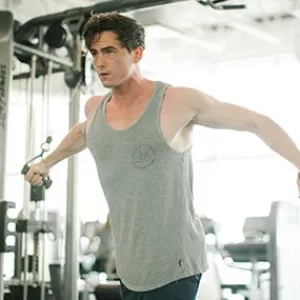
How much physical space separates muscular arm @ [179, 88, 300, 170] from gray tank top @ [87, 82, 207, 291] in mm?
111

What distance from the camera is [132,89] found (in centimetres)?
212

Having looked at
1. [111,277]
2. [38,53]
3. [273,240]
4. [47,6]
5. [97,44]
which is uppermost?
[47,6]

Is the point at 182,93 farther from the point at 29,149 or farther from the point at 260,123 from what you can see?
the point at 29,149

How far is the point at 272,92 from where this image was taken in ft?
28.1

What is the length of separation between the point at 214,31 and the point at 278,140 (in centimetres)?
708

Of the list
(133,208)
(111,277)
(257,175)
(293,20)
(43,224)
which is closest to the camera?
(133,208)

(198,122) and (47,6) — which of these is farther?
(47,6)

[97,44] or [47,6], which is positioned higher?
[47,6]

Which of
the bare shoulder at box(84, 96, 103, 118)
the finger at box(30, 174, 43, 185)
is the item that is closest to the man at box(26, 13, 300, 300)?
the bare shoulder at box(84, 96, 103, 118)

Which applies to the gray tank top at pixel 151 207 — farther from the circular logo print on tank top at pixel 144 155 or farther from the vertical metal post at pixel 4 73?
the vertical metal post at pixel 4 73

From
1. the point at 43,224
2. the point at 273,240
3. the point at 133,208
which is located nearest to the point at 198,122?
the point at 133,208

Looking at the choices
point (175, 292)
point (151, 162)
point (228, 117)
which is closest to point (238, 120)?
point (228, 117)

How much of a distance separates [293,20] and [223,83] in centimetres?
127

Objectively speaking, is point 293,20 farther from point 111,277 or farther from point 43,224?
point 43,224
